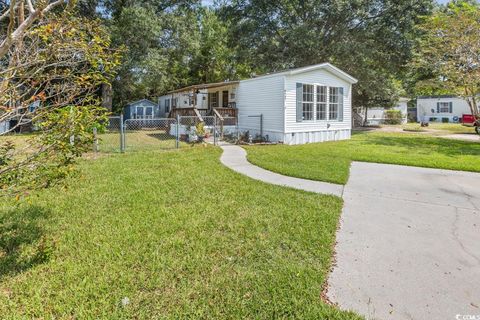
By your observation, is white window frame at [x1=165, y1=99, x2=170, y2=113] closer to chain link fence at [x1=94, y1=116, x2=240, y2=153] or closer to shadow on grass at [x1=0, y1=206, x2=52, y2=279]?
chain link fence at [x1=94, y1=116, x2=240, y2=153]

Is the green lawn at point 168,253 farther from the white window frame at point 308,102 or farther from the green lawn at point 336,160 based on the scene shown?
the white window frame at point 308,102

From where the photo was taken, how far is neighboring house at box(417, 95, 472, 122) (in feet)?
104

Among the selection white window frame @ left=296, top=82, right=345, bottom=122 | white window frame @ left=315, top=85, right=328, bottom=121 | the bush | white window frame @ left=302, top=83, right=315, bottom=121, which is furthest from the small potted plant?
the bush

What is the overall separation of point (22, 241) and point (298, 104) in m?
11.0

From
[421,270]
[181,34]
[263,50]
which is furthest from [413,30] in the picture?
[421,270]

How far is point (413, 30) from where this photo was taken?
692 inches

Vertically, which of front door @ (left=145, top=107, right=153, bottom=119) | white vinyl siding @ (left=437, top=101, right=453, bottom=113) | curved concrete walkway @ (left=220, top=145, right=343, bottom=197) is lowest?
curved concrete walkway @ (left=220, top=145, right=343, bottom=197)

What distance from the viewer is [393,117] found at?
30000mm

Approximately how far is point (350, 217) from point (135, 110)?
23162 mm

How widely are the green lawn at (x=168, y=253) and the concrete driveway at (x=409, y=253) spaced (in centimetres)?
27

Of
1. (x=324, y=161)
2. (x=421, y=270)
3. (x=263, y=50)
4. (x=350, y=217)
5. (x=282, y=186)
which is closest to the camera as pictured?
(x=421, y=270)

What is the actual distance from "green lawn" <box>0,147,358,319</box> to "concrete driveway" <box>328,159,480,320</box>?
272 millimetres

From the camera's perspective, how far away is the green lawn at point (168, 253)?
2.36 meters

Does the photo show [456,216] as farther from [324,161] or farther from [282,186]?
[324,161]
